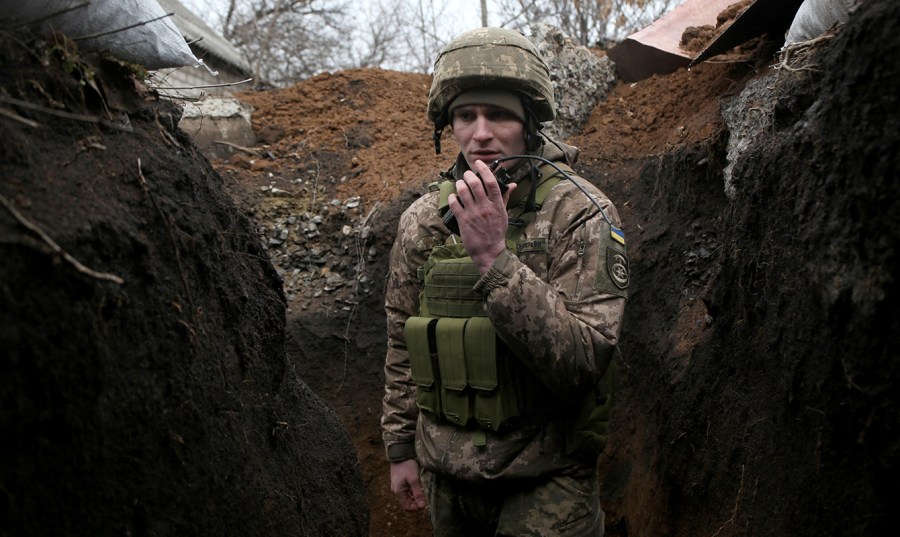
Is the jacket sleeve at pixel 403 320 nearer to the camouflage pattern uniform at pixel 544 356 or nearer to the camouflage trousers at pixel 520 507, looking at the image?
the camouflage pattern uniform at pixel 544 356

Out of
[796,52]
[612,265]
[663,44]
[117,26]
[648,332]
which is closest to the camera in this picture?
[117,26]

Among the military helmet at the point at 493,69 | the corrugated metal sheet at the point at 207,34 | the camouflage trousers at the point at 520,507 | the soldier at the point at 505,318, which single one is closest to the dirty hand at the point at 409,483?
the soldier at the point at 505,318

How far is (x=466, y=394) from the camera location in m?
3.01

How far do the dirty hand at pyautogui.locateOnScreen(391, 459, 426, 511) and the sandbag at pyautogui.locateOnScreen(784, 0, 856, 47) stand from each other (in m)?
2.42

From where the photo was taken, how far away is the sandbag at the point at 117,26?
2.36 meters

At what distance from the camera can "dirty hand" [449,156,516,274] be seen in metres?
2.73

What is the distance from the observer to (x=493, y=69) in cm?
317

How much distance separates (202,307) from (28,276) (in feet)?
2.75

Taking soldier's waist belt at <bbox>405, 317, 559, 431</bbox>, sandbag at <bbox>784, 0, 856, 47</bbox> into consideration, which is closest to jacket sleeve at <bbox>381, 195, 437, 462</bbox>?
soldier's waist belt at <bbox>405, 317, 559, 431</bbox>

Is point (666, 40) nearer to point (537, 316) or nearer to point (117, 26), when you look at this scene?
point (537, 316)

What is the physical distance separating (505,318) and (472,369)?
38cm

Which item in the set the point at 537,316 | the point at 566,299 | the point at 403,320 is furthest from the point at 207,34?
the point at 537,316

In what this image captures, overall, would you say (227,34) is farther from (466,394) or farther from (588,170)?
(466,394)

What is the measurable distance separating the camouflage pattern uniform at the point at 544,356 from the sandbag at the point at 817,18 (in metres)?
1.23
